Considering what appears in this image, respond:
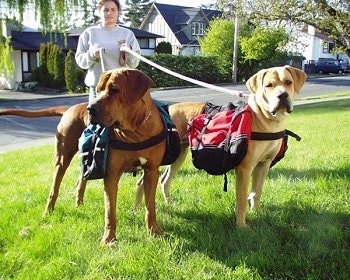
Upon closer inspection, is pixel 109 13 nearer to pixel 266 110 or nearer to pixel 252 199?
pixel 266 110

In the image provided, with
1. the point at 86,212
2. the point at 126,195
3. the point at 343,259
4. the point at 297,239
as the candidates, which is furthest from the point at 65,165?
the point at 343,259

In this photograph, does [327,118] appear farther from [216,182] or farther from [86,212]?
[86,212]

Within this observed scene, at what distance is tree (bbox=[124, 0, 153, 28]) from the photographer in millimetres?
85312

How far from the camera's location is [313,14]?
1299 cm

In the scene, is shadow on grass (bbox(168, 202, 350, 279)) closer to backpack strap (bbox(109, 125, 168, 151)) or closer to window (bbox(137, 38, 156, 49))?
backpack strap (bbox(109, 125, 168, 151))

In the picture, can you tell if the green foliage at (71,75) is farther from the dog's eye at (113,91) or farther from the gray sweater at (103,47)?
the dog's eye at (113,91)

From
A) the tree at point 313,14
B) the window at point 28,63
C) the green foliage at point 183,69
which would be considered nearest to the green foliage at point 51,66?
the window at point 28,63

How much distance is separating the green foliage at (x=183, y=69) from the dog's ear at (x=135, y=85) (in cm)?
2804

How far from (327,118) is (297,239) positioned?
9269 millimetres

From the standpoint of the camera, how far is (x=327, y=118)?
12273 millimetres

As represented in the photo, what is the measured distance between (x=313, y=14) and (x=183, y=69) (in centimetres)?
2270

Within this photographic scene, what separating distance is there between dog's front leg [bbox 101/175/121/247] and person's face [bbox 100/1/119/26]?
6.14 ft

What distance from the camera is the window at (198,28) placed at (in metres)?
55.1

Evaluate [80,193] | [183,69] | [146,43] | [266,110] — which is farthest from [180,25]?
[266,110]
